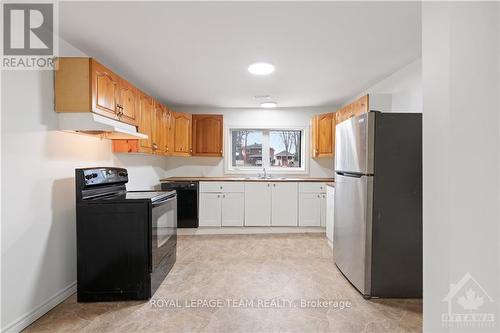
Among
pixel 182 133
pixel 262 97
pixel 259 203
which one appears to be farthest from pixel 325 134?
pixel 182 133

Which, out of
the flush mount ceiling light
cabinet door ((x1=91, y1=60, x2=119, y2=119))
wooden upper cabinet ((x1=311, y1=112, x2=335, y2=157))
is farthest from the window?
cabinet door ((x1=91, y1=60, x2=119, y2=119))

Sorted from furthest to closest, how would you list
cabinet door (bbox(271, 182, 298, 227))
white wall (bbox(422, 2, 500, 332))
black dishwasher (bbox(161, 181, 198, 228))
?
cabinet door (bbox(271, 182, 298, 227)), black dishwasher (bbox(161, 181, 198, 228)), white wall (bbox(422, 2, 500, 332))

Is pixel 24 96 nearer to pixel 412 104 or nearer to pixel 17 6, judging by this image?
pixel 17 6

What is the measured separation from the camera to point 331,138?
4.35 m

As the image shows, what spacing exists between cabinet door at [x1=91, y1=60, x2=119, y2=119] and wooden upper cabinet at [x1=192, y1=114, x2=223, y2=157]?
216 cm

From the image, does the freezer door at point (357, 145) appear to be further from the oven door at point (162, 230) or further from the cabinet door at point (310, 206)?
the oven door at point (162, 230)

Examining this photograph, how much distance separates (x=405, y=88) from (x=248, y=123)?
266 centimetres

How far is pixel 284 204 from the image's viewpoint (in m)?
4.26

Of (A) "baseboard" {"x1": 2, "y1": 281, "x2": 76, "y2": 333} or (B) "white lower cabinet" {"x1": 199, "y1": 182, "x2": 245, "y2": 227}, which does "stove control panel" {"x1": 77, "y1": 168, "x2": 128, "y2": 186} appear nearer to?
(A) "baseboard" {"x1": 2, "y1": 281, "x2": 76, "y2": 333}

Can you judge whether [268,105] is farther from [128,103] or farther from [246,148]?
[128,103]

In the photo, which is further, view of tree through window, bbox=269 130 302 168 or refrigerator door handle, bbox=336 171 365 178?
view of tree through window, bbox=269 130 302 168

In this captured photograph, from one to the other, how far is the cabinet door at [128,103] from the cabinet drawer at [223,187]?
1658 millimetres

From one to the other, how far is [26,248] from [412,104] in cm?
353

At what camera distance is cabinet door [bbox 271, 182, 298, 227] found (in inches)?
167
